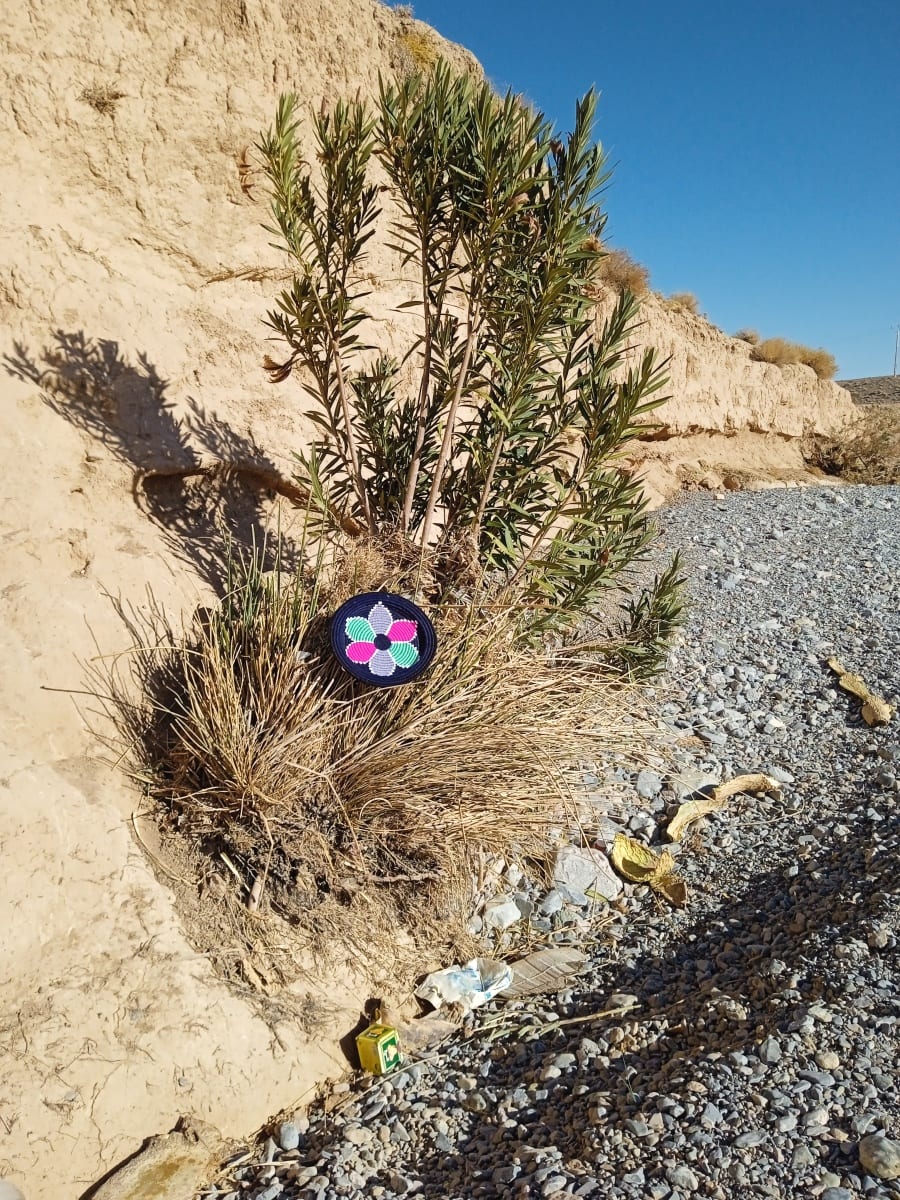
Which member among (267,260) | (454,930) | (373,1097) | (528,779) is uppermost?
A: (267,260)

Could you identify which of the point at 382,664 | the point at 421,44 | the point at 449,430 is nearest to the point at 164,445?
the point at 449,430

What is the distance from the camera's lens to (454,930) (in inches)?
144

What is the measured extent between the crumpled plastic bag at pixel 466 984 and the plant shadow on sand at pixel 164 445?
77.0 inches

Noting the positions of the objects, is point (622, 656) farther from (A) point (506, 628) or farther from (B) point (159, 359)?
(B) point (159, 359)

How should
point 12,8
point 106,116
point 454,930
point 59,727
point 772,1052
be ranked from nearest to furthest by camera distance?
point 772,1052 < point 59,727 < point 454,930 < point 12,8 < point 106,116

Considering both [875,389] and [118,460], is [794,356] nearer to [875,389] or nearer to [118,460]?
[118,460]

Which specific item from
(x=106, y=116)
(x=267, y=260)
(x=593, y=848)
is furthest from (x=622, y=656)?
(x=106, y=116)

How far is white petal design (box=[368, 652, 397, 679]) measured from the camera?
11.5 ft

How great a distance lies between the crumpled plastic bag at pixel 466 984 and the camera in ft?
11.2

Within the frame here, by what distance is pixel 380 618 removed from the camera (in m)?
3.58

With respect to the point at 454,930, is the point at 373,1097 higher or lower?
lower

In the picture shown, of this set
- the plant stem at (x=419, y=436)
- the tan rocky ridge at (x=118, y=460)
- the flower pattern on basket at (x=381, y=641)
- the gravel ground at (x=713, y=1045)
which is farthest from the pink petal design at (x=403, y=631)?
the gravel ground at (x=713, y=1045)

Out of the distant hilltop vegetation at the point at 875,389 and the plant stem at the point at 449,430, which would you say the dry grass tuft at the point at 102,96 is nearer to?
Answer: the plant stem at the point at 449,430

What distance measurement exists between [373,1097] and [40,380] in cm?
328
